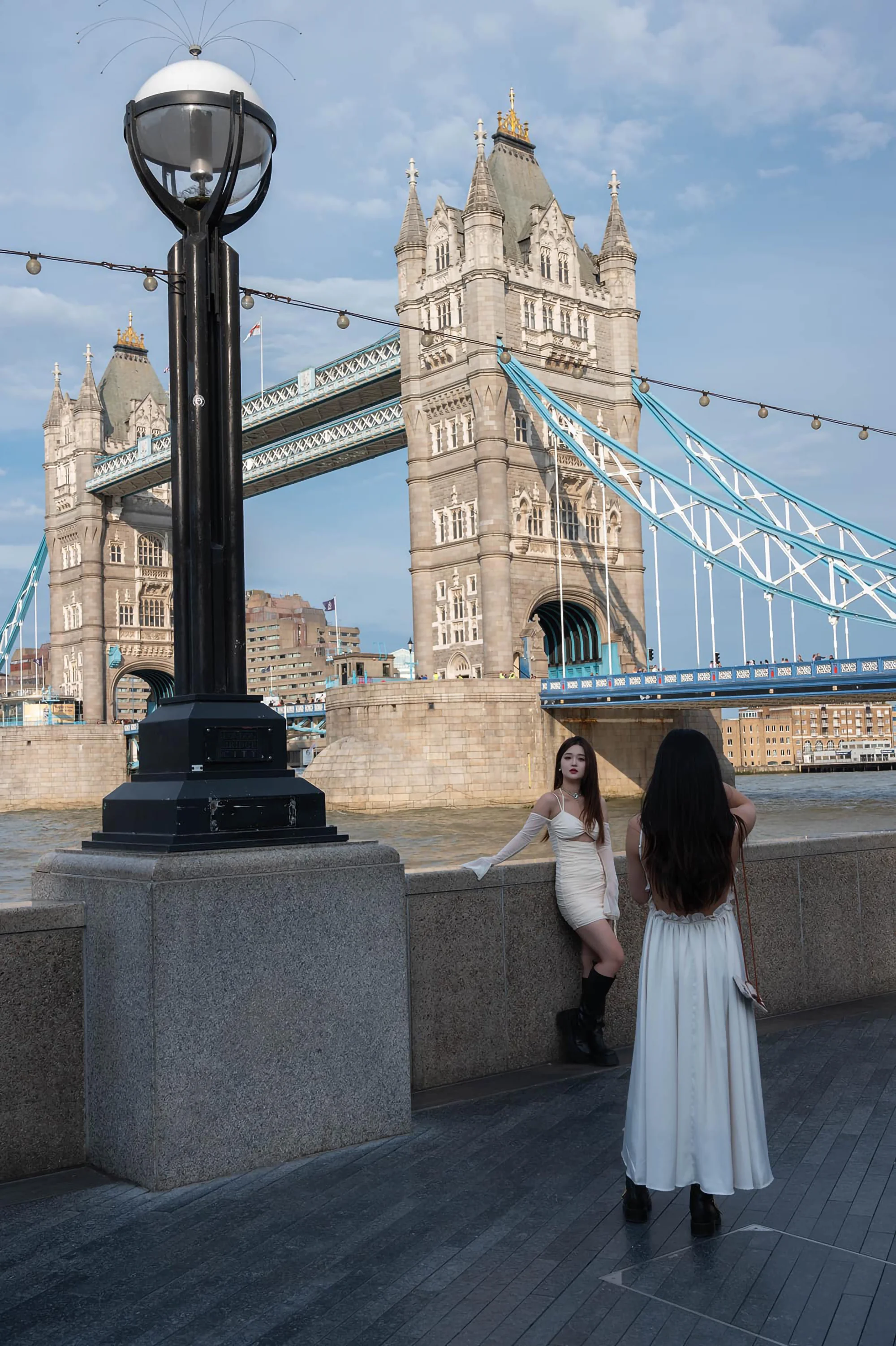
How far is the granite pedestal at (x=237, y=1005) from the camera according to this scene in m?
3.56

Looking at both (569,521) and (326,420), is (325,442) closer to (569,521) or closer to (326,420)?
(326,420)

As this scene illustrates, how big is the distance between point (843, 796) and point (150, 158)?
44.3 meters

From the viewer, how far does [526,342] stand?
140 feet

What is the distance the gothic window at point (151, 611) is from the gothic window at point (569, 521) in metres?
29.1

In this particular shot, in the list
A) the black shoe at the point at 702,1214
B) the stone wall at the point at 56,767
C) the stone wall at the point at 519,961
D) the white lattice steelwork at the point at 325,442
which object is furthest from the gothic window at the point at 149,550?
the black shoe at the point at 702,1214

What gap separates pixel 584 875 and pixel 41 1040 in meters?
2.00

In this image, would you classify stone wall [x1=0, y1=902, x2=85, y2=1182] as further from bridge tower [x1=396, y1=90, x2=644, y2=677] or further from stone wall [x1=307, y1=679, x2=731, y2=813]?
bridge tower [x1=396, y1=90, x2=644, y2=677]

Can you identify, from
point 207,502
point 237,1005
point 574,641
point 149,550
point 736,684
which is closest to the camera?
point 237,1005

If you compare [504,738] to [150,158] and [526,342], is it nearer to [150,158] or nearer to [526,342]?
[526,342]

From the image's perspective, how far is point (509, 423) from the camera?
139 ft

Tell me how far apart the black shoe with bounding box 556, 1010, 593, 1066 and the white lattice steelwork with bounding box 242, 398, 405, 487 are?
41.5 m

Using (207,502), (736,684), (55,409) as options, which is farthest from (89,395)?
(207,502)

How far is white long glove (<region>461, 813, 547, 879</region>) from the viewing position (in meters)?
4.65

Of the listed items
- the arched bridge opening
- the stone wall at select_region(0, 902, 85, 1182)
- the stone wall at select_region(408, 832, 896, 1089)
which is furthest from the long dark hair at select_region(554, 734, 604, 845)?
the arched bridge opening
